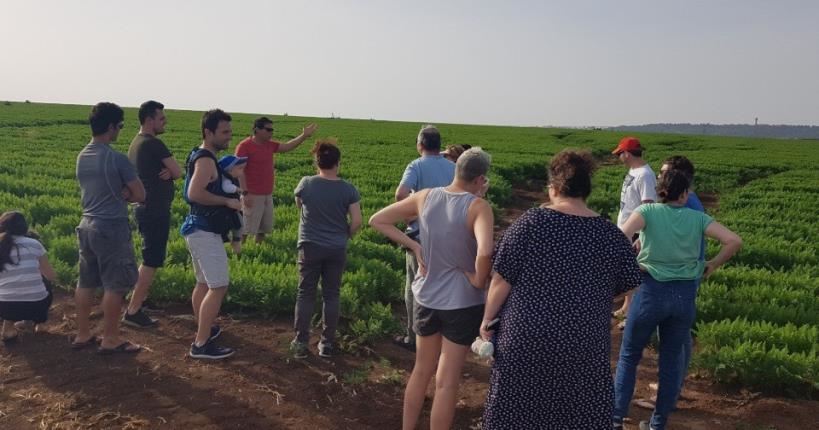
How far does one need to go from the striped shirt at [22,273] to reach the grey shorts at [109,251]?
541mm

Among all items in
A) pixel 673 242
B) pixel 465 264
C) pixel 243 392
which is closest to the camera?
pixel 465 264

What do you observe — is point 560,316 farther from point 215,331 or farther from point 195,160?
point 215,331

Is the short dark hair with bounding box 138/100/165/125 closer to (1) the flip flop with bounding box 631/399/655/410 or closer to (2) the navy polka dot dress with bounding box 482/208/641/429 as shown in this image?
(2) the navy polka dot dress with bounding box 482/208/641/429

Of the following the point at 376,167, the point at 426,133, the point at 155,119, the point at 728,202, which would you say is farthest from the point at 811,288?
the point at 376,167

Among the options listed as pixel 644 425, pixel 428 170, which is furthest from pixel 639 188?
pixel 644 425

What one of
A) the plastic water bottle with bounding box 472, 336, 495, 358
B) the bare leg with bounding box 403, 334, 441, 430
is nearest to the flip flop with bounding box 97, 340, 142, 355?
the bare leg with bounding box 403, 334, 441, 430

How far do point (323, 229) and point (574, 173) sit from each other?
2.58 metres

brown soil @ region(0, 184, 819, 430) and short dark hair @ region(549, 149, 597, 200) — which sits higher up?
short dark hair @ region(549, 149, 597, 200)

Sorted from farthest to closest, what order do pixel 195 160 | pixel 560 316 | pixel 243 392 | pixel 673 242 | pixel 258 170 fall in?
pixel 258 170
pixel 195 160
pixel 243 392
pixel 673 242
pixel 560 316

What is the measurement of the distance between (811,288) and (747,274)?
2.31 feet

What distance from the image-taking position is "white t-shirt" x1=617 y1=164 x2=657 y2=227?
5.59m

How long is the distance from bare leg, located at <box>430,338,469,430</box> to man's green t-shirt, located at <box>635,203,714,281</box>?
1305mm

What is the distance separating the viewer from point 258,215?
8422mm

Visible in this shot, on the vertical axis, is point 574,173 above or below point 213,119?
below
